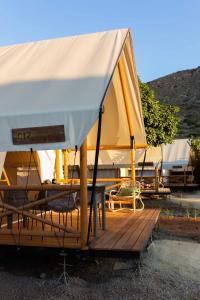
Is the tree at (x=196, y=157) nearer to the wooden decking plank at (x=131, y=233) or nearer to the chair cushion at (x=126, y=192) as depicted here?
the chair cushion at (x=126, y=192)

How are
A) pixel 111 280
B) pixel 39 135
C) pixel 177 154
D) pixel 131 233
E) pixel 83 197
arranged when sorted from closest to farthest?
1. pixel 39 135
2. pixel 83 197
3. pixel 111 280
4. pixel 131 233
5. pixel 177 154

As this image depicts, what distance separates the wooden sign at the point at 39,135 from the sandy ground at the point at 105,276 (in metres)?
1.61

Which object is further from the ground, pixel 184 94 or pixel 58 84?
pixel 184 94

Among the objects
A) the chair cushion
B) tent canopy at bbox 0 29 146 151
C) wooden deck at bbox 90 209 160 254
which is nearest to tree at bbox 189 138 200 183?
the chair cushion

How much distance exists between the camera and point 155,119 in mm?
20844

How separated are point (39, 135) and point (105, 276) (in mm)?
2281

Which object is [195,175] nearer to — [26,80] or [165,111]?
[165,111]

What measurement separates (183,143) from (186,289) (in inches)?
903

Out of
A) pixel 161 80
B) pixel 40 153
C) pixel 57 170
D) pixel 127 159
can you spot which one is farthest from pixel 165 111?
pixel 161 80

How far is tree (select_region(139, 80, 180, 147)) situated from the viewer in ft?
67.7

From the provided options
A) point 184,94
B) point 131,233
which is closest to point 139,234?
point 131,233

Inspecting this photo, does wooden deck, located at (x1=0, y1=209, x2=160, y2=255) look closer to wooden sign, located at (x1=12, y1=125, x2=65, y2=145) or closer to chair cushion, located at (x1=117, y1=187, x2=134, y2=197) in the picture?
wooden sign, located at (x1=12, y1=125, x2=65, y2=145)

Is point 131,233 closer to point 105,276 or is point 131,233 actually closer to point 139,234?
point 139,234

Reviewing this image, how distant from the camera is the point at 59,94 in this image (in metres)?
4.86
